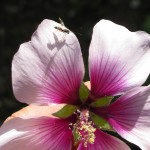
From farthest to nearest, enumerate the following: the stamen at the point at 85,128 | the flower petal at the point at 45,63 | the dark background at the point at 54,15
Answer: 1. the dark background at the point at 54,15
2. the stamen at the point at 85,128
3. the flower petal at the point at 45,63

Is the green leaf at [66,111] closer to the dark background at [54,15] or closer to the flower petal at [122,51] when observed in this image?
the flower petal at [122,51]

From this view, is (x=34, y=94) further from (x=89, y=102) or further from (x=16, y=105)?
(x=16, y=105)

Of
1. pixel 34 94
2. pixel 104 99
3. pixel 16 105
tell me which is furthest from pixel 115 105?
pixel 16 105

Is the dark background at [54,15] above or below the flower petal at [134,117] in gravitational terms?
above

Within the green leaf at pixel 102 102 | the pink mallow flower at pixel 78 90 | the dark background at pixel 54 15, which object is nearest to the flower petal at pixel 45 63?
the pink mallow flower at pixel 78 90

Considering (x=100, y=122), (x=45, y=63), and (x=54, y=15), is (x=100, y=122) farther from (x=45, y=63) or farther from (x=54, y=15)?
(x=54, y=15)

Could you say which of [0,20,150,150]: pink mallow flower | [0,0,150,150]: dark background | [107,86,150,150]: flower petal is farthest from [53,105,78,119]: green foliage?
[0,0,150,150]: dark background
